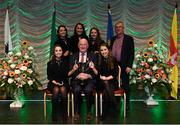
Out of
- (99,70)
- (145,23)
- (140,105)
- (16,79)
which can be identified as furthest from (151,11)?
(16,79)

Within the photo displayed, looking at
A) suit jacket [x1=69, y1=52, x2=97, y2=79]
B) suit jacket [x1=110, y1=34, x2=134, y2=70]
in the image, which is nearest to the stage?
suit jacket [x1=69, y1=52, x2=97, y2=79]

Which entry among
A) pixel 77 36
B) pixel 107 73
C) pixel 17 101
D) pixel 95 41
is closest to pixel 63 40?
pixel 77 36

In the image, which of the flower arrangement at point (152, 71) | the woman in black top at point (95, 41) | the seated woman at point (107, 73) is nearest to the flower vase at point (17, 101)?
the woman in black top at point (95, 41)

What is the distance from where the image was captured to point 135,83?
6.84 meters

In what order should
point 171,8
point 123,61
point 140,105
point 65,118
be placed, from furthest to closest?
point 171,8, point 140,105, point 123,61, point 65,118

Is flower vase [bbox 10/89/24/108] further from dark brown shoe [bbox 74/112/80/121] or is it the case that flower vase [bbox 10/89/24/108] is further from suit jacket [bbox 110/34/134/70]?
suit jacket [bbox 110/34/134/70]

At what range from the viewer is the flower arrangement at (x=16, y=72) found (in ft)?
21.0

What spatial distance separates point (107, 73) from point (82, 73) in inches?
15.9

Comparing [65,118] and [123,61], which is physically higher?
[123,61]

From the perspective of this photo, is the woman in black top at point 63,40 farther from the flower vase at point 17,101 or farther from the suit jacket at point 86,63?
the flower vase at point 17,101

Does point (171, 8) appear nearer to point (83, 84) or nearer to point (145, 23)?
point (145, 23)

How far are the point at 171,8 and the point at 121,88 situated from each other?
319cm

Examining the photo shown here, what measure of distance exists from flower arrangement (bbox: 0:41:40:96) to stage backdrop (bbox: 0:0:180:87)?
1.90 m

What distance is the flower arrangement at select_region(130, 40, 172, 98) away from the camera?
6.67 metres
